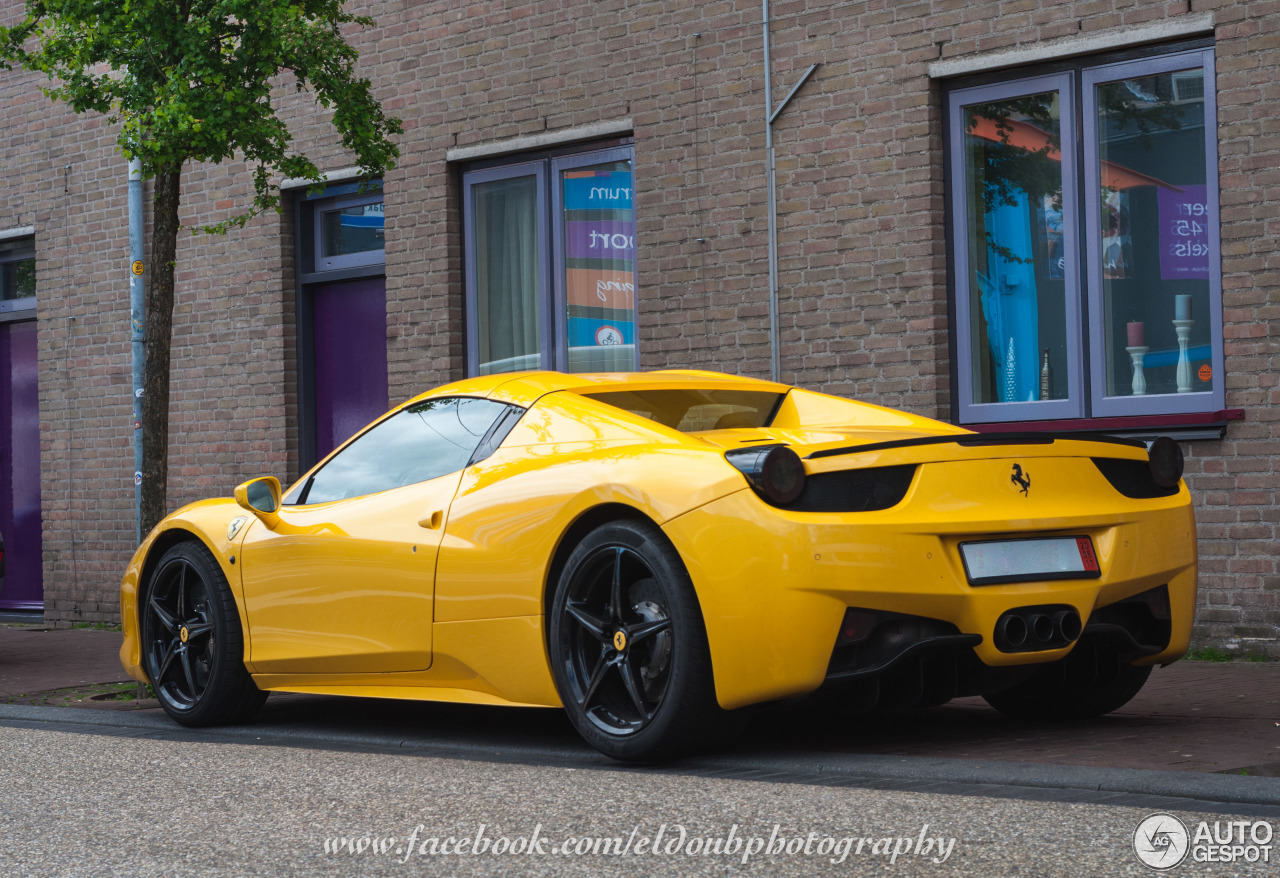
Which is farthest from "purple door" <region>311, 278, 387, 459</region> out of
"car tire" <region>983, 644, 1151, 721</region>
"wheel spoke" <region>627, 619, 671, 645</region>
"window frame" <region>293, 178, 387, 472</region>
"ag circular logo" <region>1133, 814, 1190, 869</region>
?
"ag circular logo" <region>1133, 814, 1190, 869</region>

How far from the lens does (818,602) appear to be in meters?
4.77

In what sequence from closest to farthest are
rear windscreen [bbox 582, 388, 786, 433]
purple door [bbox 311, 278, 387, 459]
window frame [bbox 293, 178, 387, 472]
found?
rear windscreen [bbox 582, 388, 786, 433]
purple door [bbox 311, 278, 387, 459]
window frame [bbox 293, 178, 387, 472]

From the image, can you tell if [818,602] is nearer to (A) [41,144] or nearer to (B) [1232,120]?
(B) [1232,120]

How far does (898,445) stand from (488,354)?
7.42 m

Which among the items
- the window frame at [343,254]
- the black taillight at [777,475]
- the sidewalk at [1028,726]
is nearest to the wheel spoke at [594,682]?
the sidewalk at [1028,726]

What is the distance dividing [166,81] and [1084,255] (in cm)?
511

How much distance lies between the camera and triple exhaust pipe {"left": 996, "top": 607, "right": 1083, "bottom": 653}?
4984 millimetres

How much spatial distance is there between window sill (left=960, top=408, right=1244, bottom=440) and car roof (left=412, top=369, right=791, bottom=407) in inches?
95.7

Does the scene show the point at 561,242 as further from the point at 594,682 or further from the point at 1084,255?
the point at 594,682

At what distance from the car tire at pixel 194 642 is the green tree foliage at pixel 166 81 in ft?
6.18

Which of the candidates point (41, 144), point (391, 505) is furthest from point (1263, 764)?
point (41, 144)

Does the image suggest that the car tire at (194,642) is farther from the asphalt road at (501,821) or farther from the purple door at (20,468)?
the purple door at (20,468)

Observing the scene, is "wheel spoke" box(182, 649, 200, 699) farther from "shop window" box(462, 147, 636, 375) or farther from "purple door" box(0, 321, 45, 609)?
"purple door" box(0, 321, 45, 609)

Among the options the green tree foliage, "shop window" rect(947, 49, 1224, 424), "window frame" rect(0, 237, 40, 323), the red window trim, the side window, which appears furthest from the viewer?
"window frame" rect(0, 237, 40, 323)
